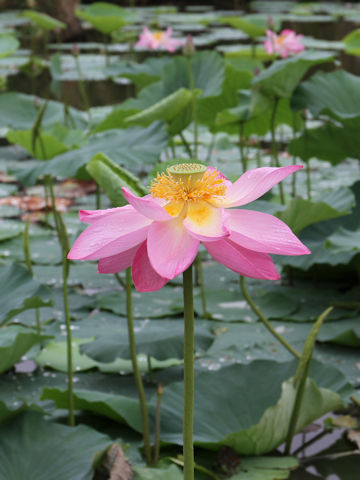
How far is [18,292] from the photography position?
122cm

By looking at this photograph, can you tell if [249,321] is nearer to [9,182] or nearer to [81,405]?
[81,405]

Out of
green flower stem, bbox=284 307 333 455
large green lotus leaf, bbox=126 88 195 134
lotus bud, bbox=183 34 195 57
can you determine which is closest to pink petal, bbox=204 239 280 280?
green flower stem, bbox=284 307 333 455

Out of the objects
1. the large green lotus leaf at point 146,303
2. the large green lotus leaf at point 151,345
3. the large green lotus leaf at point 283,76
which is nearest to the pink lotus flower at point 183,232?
the large green lotus leaf at point 151,345

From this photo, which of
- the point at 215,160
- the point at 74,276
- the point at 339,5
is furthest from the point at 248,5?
the point at 74,276

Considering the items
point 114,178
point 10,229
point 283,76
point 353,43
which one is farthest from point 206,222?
point 353,43

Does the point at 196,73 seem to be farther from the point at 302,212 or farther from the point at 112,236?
the point at 112,236

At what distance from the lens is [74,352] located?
1.53 metres

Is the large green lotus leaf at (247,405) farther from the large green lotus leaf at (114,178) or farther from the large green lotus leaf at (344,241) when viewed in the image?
the large green lotus leaf at (114,178)

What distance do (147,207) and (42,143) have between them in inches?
59.0

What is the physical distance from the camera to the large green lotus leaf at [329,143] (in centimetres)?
191

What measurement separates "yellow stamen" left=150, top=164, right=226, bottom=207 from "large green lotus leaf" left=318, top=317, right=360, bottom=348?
95 centimetres

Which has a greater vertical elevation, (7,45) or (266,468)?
(7,45)

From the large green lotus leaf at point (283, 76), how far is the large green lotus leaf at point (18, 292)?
3.15 feet

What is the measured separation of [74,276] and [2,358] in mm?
808
